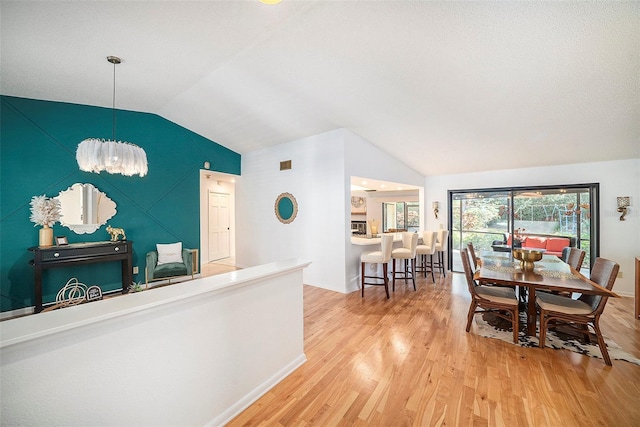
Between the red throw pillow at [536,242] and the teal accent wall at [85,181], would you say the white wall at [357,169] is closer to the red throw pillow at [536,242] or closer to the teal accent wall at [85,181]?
the red throw pillow at [536,242]

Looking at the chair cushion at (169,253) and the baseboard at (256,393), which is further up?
the chair cushion at (169,253)

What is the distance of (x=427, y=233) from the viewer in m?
4.88

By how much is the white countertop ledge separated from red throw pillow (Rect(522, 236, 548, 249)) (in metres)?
5.68

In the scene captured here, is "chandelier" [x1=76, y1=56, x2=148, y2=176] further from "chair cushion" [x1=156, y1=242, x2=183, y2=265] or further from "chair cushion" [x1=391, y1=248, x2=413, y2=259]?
"chair cushion" [x1=391, y1=248, x2=413, y2=259]

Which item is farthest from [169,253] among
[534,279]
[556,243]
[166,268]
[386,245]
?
[556,243]

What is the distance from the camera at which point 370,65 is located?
2.58 metres

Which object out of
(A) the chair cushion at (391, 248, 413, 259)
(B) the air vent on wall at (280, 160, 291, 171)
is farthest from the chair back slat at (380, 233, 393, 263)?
(B) the air vent on wall at (280, 160, 291, 171)

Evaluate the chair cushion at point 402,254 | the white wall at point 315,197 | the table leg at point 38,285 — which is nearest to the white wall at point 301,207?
the white wall at point 315,197

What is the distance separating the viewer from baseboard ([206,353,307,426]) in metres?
1.58

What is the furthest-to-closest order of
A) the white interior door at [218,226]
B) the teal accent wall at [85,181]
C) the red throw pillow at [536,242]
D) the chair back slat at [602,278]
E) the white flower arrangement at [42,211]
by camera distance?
the white interior door at [218,226]
the red throw pillow at [536,242]
the white flower arrangement at [42,211]
the teal accent wall at [85,181]
the chair back slat at [602,278]

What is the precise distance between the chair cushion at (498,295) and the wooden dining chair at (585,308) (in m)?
0.23

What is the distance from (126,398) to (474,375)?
243 cm

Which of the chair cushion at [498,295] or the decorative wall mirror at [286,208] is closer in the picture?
the chair cushion at [498,295]

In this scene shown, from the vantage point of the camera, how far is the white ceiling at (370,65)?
1.98 meters
